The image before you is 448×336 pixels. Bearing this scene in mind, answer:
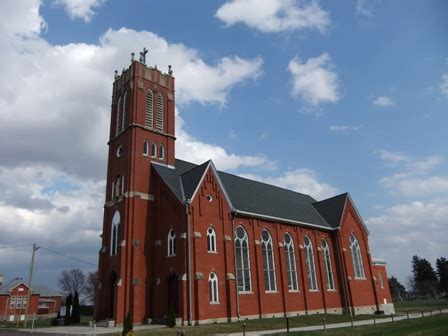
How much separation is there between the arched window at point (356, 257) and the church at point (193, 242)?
265mm

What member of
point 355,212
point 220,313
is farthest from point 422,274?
point 220,313

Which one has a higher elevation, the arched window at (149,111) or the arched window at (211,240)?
the arched window at (149,111)

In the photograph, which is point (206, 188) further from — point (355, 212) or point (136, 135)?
point (355, 212)

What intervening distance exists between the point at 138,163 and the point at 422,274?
89.9m

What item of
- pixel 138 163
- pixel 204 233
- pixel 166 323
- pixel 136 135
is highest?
pixel 136 135

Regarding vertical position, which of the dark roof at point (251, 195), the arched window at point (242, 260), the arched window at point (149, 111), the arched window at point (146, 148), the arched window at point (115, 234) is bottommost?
the arched window at point (242, 260)

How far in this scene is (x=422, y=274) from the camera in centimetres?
9844

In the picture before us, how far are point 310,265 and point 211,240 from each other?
14.0 metres

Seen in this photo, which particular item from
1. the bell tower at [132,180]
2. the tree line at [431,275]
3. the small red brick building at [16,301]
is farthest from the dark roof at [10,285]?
the tree line at [431,275]

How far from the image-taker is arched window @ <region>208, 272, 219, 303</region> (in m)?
29.6

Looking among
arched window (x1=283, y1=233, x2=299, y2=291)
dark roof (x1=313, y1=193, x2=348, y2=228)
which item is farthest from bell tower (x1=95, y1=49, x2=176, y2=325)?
dark roof (x1=313, y1=193, x2=348, y2=228)

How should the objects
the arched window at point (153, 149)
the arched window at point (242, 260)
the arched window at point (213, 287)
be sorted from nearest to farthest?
the arched window at point (213, 287) → the arched window at point (242, 260) → the arched window at point (153, 149)

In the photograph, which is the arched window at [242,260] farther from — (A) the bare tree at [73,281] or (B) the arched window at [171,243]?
(A) the bare tree at [73,281]

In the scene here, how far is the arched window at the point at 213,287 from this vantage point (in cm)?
2961
